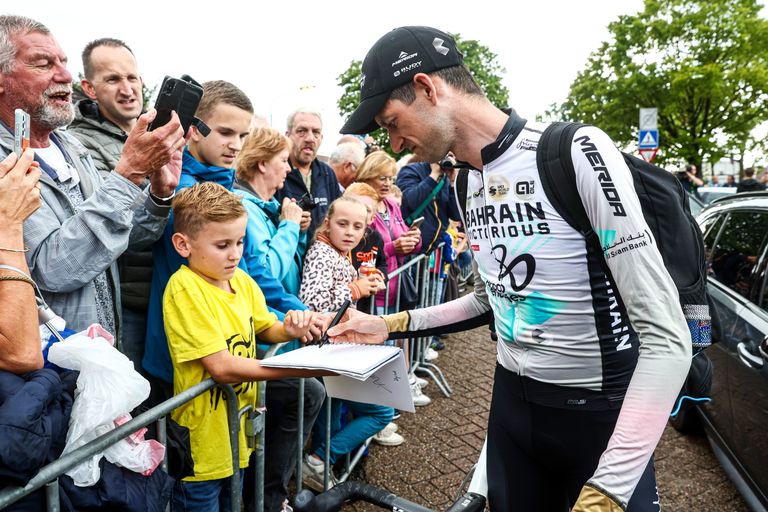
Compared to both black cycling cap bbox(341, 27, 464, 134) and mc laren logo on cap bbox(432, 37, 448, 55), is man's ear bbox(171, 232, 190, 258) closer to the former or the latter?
black cycling cap bbox(341, 27, 464, 134)

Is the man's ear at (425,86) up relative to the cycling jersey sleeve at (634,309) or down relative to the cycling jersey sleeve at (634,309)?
up

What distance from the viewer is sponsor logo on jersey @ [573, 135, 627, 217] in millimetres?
1365

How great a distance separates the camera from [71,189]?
7.24 ft

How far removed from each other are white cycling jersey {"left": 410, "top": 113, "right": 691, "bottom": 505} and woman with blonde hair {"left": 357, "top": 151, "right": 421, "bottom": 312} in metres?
2.70

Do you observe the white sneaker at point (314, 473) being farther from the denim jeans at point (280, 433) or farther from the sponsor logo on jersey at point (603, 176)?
the sponsor logo on jersey at point (603, 176)

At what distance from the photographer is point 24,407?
50.0 inches

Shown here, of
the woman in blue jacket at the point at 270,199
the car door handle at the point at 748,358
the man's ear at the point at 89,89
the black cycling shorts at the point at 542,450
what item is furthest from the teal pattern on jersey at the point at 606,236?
the man's ear at the point at 89,89

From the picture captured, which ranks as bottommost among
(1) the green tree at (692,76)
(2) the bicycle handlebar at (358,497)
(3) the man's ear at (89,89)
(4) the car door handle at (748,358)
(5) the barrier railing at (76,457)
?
(4) the car door handle at (748,358)

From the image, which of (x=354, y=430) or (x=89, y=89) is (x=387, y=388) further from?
(x=89, y=89)

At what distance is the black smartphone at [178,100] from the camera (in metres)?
2.07

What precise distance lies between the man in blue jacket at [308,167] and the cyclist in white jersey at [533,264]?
2449 mm

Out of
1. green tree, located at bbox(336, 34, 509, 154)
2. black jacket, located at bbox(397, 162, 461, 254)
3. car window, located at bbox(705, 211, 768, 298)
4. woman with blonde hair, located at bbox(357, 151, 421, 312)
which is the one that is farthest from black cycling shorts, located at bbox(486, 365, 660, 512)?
green tree, located at bbox(336, 34, 509, 154)

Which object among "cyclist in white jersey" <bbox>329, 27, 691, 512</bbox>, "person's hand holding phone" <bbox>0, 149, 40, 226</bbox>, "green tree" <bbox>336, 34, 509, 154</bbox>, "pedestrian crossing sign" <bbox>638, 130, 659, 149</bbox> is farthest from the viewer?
"green tree" <bbox>336, 34, 509, 154</bbox>

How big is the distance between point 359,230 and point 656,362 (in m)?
2.49
